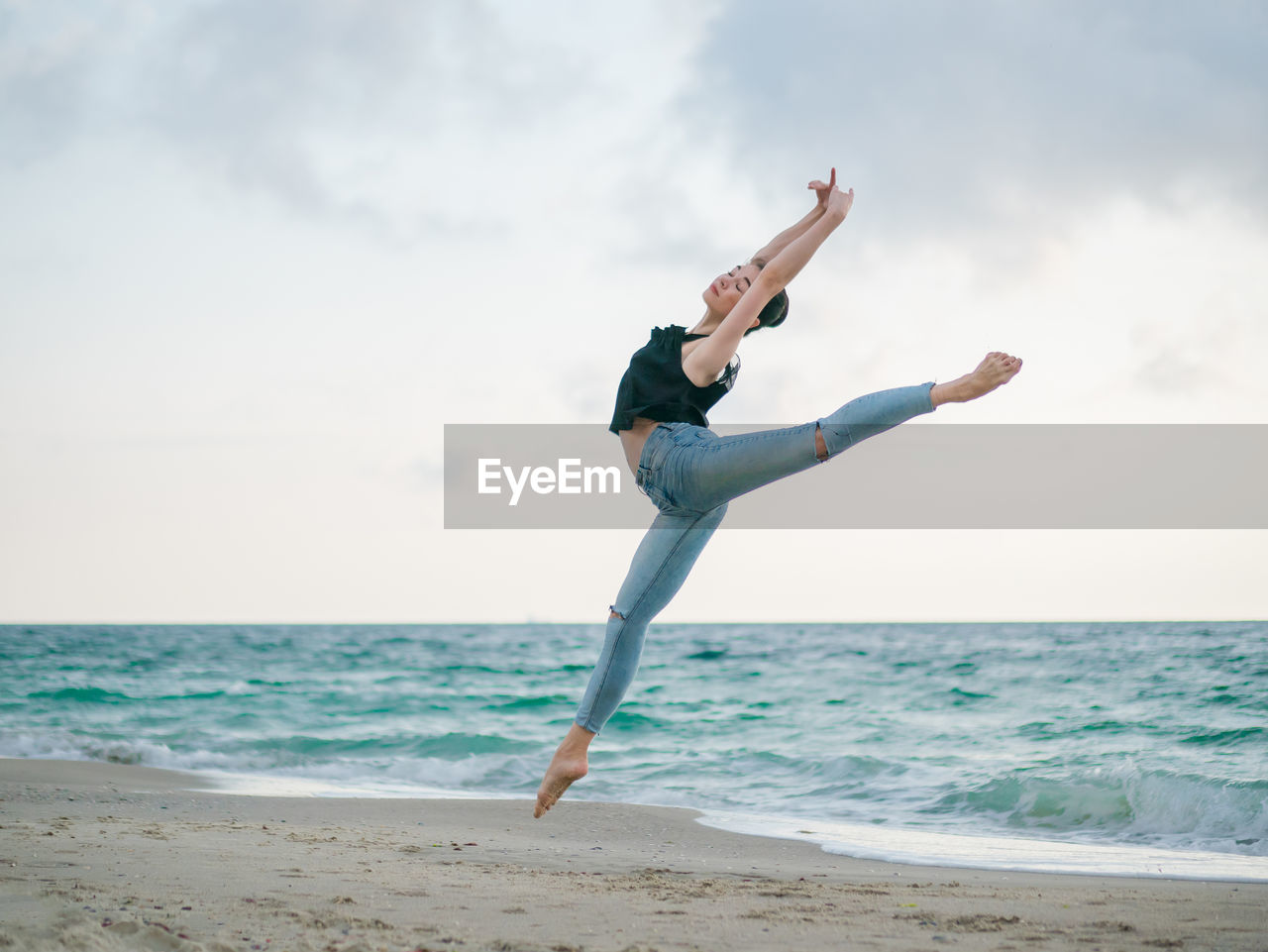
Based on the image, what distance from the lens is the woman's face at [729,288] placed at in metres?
3.71

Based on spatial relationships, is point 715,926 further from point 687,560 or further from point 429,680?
point 429,680

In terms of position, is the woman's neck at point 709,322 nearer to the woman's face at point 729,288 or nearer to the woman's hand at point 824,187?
the woman's face at point 729,288

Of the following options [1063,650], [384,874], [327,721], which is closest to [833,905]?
[384,874]

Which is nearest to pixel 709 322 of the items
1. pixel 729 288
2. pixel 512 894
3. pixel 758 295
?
pixel 729 288

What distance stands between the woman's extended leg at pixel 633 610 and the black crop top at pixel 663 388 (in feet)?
1.13

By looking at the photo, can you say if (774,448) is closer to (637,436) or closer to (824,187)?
(637,436)

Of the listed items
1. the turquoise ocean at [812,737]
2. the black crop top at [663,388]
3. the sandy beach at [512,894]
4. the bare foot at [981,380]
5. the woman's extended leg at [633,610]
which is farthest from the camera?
the turquoise ocean at [812,737]

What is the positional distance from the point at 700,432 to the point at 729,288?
0.53 m

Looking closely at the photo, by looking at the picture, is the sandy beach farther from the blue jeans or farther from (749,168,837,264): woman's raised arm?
(749,168,837,264): woman's raised arm

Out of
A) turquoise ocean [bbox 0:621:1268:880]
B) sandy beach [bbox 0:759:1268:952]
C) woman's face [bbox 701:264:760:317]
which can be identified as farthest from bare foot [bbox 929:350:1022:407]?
turquoise ocean [bbox 0:621:1268:880]

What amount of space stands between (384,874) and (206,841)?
4.64 feet

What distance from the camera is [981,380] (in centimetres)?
317

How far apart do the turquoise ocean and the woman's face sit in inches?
146

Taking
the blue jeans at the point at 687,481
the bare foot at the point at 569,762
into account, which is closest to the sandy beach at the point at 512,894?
the bare foot at the point at 569,762
